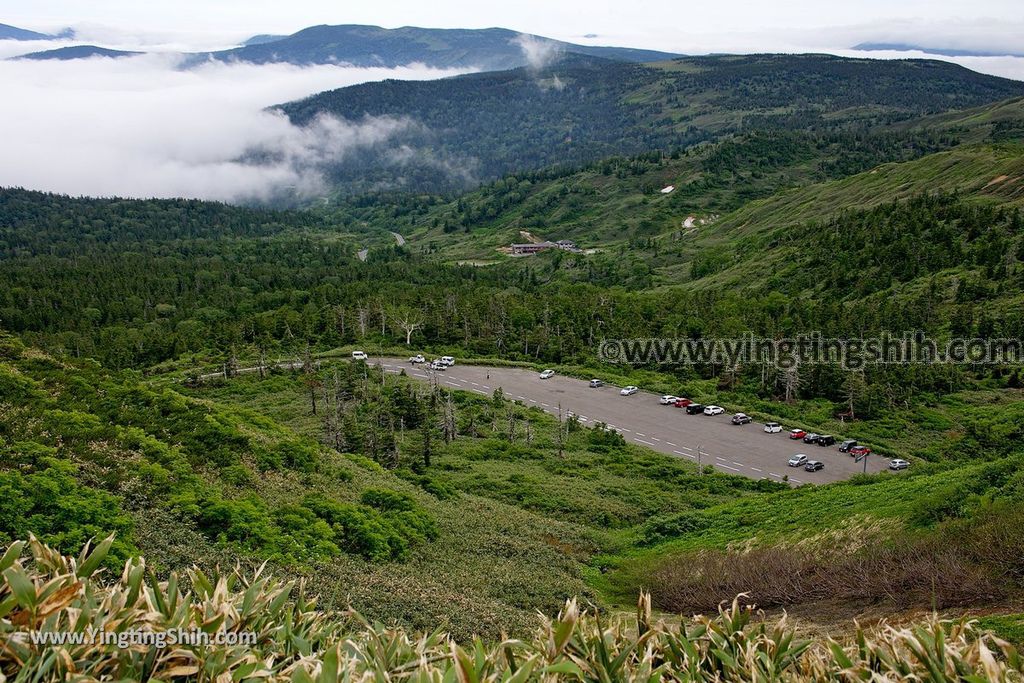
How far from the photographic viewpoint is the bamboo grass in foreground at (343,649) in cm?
573

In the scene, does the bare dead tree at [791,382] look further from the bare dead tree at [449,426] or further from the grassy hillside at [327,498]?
the bare dead tree at [449,426]

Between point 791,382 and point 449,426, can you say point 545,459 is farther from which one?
point 791,382

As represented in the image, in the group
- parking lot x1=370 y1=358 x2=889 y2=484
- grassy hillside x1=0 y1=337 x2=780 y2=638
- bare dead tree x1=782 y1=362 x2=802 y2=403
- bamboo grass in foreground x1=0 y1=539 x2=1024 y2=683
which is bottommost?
parking lot x1=370 y1=358 x2=889 y2=484

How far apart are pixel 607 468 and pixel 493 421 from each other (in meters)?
11.0

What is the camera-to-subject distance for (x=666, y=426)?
47.3m

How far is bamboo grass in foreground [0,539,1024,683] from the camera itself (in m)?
5.73

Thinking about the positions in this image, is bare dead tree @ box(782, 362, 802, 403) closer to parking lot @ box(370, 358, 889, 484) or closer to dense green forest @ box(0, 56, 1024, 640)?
dense green forest @ box(0, 56, 1024, 640)

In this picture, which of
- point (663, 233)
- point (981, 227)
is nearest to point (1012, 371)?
point (981, 227)

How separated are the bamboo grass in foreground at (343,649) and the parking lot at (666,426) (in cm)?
3269

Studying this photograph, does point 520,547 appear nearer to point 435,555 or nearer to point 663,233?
point 435,555

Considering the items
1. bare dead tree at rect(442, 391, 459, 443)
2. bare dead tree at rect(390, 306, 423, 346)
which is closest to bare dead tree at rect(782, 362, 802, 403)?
bare dead tree at rect(442, 391, 459, 443)

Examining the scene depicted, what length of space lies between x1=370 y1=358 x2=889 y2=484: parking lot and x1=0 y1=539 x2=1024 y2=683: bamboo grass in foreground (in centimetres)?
3269

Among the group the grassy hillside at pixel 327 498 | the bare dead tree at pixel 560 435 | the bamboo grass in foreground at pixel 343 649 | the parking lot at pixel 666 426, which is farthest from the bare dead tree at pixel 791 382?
the bamboo grass in foreground at pixel 343 649

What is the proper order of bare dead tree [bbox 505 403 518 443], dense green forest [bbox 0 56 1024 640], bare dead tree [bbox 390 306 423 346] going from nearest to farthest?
dense green forest [bbox 0 56 1024 640] → bare dead tree [bbox 505 403 518 443] → bare dead tree [bbox 390 306 423 346]
